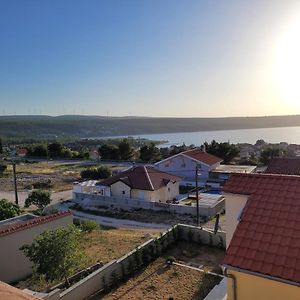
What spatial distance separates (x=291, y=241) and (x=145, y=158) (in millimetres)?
55976

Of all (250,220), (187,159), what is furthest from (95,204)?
(250,220)

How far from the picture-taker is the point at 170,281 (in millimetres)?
13961

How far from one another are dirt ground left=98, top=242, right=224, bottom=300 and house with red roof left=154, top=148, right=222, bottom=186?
24985 millimetres

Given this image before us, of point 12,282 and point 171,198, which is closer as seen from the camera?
point 12,282

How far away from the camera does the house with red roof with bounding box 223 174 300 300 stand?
7.17 m

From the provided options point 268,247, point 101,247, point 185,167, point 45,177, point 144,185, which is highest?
point 268,247

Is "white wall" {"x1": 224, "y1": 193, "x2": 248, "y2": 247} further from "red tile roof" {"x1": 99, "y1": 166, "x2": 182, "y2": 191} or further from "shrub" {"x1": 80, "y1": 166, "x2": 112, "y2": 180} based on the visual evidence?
"shrub" {"x1": 80, "y1": 166, "x2": 112, "y2": 180}

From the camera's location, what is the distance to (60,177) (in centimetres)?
5103

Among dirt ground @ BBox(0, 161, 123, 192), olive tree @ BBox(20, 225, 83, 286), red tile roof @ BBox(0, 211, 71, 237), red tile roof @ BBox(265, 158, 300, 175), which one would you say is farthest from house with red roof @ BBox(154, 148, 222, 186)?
olive tree @ BBox(20, 225, 83, 286)

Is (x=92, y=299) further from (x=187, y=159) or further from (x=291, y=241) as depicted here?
(x=187, y=159)

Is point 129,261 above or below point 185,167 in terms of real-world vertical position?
above

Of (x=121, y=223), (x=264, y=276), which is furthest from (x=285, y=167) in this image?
(x=264, y=276)

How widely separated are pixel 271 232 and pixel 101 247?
11.8 meters

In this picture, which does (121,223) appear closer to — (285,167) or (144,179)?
(144,179)
